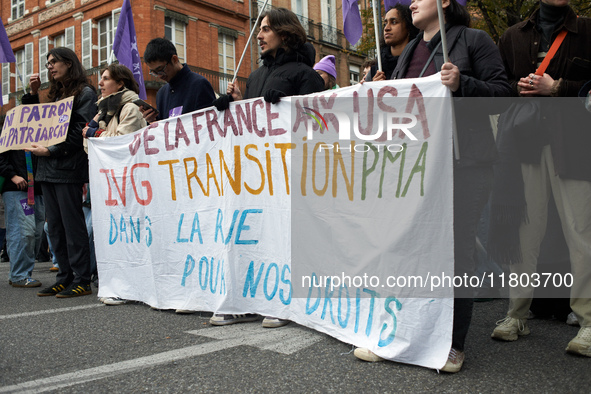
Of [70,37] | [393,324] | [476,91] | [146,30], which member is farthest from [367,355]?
[70,37]

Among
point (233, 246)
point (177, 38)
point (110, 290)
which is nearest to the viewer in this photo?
point (233, 246)

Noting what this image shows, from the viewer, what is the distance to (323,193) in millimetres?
3135

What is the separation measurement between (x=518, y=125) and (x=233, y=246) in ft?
5.87

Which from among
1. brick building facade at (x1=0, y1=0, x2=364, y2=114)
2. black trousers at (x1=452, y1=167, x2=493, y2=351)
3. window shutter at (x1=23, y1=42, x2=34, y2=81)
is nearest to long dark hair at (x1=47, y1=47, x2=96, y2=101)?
black trousers at (x1=452, y1=167, x2=493, y2=351)

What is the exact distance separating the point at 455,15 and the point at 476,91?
51cm

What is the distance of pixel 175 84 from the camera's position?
468 centimetres

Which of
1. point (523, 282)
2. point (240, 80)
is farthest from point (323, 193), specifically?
point (240, 80)

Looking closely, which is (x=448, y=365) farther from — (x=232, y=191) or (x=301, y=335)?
(x=232, y=191)

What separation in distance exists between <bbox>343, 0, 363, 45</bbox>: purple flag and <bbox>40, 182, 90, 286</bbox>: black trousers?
2670 mm

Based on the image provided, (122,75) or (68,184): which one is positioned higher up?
(122,75)

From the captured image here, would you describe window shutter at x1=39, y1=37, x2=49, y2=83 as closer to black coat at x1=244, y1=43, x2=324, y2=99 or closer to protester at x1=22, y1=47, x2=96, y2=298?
protester at x1=22, y1=47, x2=96, y2=298

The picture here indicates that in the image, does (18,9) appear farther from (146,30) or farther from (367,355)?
(367,355)

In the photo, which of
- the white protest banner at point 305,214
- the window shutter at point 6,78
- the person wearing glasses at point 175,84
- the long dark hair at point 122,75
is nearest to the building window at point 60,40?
the window shutter at point 6,78

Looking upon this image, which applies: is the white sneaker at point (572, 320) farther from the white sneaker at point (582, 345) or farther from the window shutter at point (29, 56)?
the window shutter at point (29, 56)
